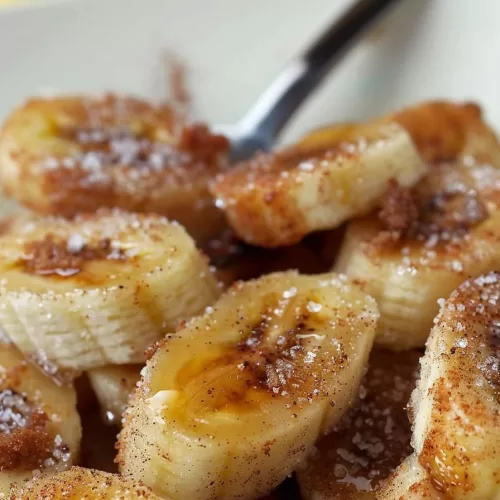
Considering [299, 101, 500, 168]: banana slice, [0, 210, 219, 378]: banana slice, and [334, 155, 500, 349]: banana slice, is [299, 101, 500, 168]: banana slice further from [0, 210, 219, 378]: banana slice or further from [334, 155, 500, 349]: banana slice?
[0, 210, 219, 378]: banana slice

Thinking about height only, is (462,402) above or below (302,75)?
below

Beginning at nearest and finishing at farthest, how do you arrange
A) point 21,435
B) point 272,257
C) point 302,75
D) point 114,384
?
point 21,435 → point 114,384 → point 272,257 → point 302,75

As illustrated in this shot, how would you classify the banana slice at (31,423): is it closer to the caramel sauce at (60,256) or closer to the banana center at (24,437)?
the banana center at (24,437)

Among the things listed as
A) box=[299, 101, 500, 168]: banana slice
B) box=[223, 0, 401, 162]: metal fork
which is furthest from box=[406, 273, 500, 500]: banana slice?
box=[223, 0, 401, 162]: metal fork

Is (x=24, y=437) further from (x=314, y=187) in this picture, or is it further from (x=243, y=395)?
(x=314, y=187)

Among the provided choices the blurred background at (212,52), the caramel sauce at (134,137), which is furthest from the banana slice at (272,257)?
the blurred background at (212,52)

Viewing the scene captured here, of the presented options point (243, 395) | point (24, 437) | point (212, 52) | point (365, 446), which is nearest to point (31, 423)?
point (24, 437)
